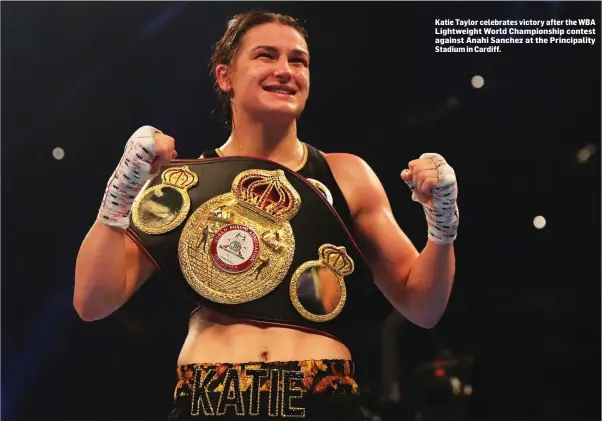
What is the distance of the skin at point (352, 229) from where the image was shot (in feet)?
5.59

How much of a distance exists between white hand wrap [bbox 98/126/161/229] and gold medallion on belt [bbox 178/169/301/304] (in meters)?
0.21

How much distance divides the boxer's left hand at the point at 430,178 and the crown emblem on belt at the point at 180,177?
552 millimetres

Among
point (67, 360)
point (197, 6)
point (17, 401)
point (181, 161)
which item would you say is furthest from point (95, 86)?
point (17, 401)

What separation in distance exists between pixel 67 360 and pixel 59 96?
33.4 inches

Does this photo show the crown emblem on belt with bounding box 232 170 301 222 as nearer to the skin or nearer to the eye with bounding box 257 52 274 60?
the skin

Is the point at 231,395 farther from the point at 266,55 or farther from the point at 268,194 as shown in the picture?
the point at 266,55

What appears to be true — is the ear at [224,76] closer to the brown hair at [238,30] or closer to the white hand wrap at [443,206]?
the brown hair at [238,30]

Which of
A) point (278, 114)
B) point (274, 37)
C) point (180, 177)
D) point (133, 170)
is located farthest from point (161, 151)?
point (274, 37)

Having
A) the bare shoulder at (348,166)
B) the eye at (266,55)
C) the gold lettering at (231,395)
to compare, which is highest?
the eye at (266,55)

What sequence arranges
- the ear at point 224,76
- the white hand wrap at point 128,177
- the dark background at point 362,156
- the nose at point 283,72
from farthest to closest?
the dark background at point 362,156, the ear at point 224,76, the nose at point 283,72, the white hand wrap at point 128,177

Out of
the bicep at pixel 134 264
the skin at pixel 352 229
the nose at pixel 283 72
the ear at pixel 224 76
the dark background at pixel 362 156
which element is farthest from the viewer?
the dark background at pixel 362 156

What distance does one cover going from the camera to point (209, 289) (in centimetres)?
177

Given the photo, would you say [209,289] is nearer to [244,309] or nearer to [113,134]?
[244,309]

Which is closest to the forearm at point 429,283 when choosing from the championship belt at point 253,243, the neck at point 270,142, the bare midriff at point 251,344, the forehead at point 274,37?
the championship belt at point 253,243
